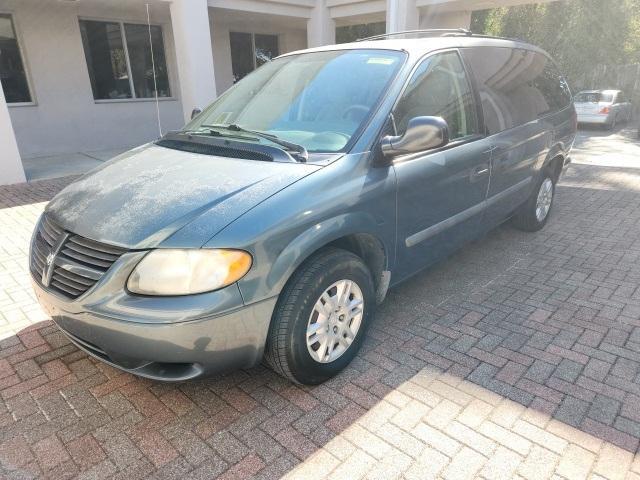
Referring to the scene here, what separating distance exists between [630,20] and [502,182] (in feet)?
76.8

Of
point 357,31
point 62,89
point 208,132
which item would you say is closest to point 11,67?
point 62,89

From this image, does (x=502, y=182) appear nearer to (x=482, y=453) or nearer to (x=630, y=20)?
(x=482, y=453)

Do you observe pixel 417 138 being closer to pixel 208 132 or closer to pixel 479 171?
Answer: pixel 479 171

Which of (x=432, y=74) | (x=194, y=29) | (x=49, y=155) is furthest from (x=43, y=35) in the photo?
(x=432, y=74)

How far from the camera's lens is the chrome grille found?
2159 millimetres

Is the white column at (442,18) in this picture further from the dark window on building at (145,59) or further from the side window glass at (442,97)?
the side window glass at (442,97)

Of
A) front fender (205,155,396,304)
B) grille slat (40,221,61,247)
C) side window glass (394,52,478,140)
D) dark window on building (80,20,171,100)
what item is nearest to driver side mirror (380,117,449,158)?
front fender (205,155,396,304)

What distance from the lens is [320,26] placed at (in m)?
11.7

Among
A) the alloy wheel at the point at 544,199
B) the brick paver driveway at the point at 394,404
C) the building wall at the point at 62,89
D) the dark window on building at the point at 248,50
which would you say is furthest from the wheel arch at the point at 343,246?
the dark window on building at the point at 248,50

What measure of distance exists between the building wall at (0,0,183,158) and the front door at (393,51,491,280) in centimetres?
821

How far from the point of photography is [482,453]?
2172 mm

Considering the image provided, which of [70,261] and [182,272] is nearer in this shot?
[182,272]

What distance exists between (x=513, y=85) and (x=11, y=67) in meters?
9.61

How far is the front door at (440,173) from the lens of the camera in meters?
2.92
